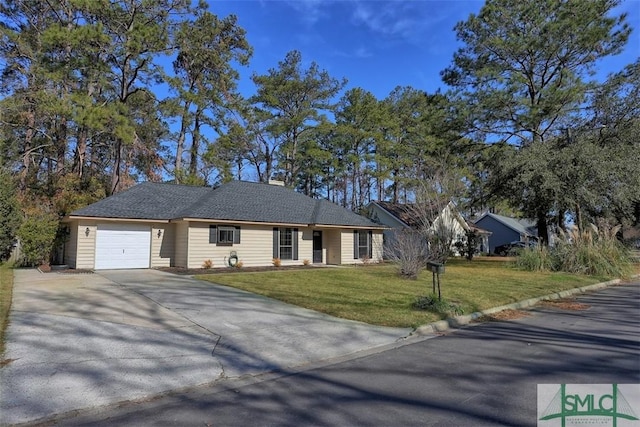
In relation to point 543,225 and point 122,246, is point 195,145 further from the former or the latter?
point 543,225

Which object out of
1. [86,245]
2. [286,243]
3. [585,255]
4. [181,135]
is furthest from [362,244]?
[181,135]

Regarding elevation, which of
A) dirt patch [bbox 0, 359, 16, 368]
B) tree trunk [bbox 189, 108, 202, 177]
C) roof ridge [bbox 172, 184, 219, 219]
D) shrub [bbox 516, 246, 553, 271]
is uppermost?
tree trunk [bbox 189, 108, 202, 177]

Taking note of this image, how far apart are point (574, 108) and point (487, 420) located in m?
23.9

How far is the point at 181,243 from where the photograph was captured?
17500mm

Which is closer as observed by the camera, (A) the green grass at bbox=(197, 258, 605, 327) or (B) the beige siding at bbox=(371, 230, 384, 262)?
(A) the green grass at bbox=(197, 258, 605, 327)

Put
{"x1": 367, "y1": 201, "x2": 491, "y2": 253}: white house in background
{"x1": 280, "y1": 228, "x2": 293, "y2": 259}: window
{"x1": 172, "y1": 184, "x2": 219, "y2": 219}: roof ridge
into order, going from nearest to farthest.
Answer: {"x1": 172, "y1": 184, "x2": 219, "y2": 219}: roof ridge < {"x1": 280, "y1": 228, "x2": 293, "y2": 259}: window < {"x1": 367, "y1": 201, "x2": 491, "y2": 253}: white house in background

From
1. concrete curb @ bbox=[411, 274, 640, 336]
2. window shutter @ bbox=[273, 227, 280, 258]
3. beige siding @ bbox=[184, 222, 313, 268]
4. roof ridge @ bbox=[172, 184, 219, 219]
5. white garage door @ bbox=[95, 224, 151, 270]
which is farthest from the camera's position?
window shutter @ bbox=[273, 227, 280, 258]

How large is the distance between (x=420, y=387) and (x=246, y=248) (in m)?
15.2

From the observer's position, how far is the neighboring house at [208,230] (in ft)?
54.2

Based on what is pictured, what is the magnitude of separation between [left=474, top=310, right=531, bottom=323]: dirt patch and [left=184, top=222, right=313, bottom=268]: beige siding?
1242 cm

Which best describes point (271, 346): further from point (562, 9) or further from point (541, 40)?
point (562, 9)

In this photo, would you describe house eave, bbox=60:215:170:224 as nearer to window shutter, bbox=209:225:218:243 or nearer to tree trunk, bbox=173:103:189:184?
window shutter, bbox=209:225:218:243

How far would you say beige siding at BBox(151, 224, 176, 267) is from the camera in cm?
1767

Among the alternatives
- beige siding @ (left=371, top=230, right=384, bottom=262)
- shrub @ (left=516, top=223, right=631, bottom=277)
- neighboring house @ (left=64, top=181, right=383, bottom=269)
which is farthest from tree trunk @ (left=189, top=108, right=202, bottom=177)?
shrub @ (left=516, top=223, right=631, bottom=277)
